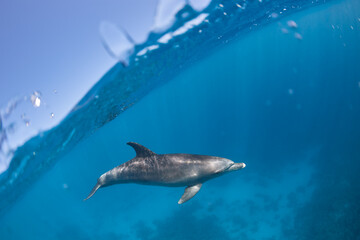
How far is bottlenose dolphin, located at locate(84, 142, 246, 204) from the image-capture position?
6.14 metres

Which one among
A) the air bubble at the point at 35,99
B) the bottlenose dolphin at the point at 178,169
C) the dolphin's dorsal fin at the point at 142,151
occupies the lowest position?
the bottlenose dolphin at the point at 178,169

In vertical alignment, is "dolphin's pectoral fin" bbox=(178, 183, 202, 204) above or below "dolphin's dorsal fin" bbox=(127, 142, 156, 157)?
below

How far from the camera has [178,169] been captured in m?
6.24

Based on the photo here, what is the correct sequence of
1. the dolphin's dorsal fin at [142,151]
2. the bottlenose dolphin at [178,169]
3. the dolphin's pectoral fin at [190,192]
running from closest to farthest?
the dolphin's pectoral fin at [190,192], the bottlenose dolphin at [178,169], the dolphin's dorsal fin at [142,151]

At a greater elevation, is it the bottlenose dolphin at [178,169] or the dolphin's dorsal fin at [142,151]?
the dolphin's dorsal fin at [142,151]

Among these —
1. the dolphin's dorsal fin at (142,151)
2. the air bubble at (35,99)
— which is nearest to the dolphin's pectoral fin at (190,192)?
the dolphin's dorsal fin at (142,151)

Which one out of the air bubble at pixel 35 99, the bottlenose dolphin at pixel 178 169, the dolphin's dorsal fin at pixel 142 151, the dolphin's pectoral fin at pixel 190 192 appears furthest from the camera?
the air bubble at pixel 35 99

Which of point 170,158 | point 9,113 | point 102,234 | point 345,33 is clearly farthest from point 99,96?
point 345,33

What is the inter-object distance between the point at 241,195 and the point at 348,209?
406 inches

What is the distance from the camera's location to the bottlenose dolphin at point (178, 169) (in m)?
6.14

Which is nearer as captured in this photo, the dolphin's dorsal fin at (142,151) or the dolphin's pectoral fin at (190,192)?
the dolphin's pectoral fin at (190,192)

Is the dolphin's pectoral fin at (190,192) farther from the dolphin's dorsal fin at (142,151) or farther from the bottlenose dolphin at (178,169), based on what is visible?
the dolphin's dorsal fin at (142,151)

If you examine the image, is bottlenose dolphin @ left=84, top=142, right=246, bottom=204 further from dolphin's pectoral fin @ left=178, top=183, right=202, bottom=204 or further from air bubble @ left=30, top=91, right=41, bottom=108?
air bubble @ left=30, top=91, right=41, bottom=108

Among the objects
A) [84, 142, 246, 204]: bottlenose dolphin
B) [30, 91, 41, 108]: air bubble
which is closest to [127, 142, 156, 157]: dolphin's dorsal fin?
[84, 142, 246, 204]: bottlenose dolphin
